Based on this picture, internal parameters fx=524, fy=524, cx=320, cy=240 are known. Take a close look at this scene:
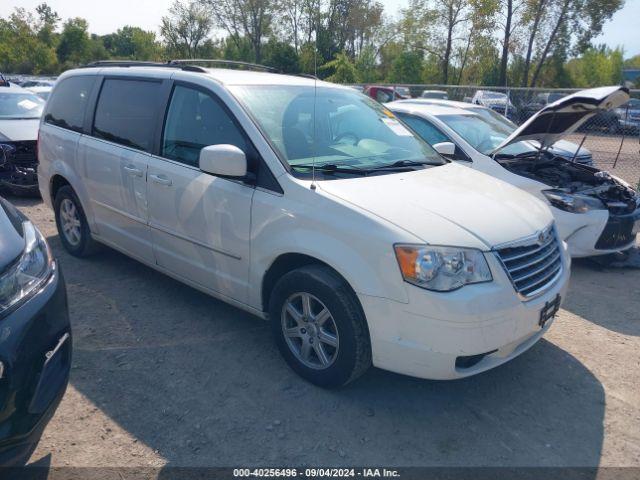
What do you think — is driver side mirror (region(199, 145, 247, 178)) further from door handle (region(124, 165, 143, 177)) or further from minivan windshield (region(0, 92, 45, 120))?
minivan windshield (region(0, 92, 45, 120))

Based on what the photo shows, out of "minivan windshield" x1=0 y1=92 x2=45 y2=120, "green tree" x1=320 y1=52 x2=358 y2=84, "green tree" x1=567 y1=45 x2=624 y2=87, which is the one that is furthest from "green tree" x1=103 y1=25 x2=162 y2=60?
"minivan windshield" x1=0 y1=92 x2=45 y2=120

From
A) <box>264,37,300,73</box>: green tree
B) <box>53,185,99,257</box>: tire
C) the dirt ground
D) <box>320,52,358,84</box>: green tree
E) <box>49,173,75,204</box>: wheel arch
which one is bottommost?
the dirt ground

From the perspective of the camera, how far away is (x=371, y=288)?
2822 mm

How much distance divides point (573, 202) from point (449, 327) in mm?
3446

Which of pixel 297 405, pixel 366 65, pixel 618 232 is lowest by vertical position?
pixel 297 405

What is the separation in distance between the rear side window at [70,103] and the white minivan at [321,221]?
188 mm

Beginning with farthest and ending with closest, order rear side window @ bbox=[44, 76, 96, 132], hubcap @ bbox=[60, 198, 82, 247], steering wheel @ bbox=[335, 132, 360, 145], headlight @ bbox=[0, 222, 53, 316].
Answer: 1. hubcap @ bbox=[60, 198, 82, 247]
2. rear side window @ bbox=[44, 76, 96, 132]
3. steering wheel @ bbox=[335, 132, 360, 145]
4. headlight @ bbox=[0, 222, 53, 316]

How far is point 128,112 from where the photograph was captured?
445 cm

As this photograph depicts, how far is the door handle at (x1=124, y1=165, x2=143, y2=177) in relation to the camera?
4168 mm

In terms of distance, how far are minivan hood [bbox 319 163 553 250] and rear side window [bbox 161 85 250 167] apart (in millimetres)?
901

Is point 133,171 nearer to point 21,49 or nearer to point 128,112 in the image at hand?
point 128,112

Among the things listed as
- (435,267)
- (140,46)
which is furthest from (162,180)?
(140,46)

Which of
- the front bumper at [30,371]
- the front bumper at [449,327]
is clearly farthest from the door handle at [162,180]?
the front bumper at [449,327]

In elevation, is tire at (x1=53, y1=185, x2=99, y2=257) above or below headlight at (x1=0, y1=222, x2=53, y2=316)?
below
